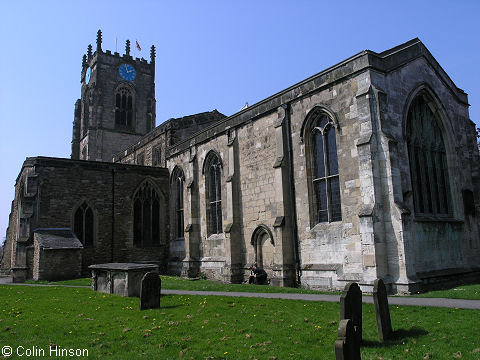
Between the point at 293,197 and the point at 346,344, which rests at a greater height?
the point at 293,197

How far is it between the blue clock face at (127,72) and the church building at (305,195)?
91.5 ft

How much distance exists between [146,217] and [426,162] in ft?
57.9

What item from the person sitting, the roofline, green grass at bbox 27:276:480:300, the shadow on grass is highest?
the roofline

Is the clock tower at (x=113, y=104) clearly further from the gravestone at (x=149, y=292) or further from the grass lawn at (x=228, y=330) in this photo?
the grass lawn at (x=228, y=330)

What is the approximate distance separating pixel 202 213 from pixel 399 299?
13721 mm

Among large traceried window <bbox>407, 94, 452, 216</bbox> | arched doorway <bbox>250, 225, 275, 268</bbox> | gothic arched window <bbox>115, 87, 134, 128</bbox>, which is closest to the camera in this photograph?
large traceried window <bbox>407, 94, 452, 216</bbox>

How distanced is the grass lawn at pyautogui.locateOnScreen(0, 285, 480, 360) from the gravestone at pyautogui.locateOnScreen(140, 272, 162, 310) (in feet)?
1.10

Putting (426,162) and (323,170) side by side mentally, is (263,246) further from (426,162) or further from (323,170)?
(426,162)

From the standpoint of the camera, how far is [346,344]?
5.16 metres

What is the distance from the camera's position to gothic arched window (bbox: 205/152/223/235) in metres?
22.8

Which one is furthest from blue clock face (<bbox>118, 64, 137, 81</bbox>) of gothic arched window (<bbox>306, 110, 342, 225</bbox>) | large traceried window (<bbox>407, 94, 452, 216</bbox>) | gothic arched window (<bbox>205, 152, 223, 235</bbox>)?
large traceried window (<bbox>407, 94, 452, 216</bbox>)

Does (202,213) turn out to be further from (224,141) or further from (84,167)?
(84,167)

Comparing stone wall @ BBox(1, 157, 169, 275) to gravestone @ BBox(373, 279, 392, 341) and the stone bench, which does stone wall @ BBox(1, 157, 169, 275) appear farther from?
gravestone @ BBox(373, 279, 392, 341)

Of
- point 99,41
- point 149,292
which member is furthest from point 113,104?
point 149,292
